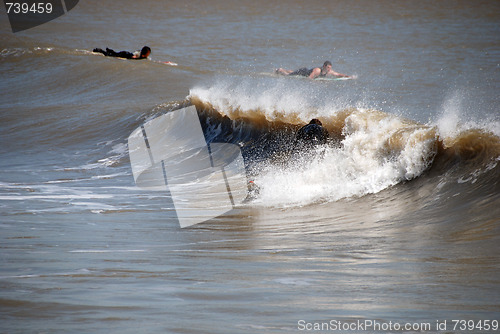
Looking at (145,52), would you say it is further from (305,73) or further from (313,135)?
(313,135)

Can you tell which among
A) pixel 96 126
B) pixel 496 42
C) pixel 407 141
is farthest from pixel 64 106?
pixel 496 42

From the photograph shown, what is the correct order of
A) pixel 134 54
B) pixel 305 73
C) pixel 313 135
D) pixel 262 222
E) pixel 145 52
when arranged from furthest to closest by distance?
pixel 134 54
pixel 145 52
pixel 305 73
pixel 313 135
pixel 262 222

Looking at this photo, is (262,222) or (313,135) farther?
(313,135)

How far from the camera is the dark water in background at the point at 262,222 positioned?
3021mm

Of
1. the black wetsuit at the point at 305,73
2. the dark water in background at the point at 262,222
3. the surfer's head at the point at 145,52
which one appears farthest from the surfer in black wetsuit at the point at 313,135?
the surfer's head at the point at 145,52

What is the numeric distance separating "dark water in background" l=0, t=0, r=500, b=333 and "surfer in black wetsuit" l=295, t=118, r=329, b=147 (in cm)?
19

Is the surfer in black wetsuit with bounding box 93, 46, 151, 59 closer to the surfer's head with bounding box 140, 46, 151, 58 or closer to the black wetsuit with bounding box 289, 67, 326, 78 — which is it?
the surfer's head with bounding box 140, 46, 151, 58

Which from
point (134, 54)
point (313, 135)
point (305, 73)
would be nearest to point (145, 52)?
point (134, 54)

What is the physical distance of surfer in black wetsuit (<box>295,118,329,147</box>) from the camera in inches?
352

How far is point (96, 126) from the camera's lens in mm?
14805

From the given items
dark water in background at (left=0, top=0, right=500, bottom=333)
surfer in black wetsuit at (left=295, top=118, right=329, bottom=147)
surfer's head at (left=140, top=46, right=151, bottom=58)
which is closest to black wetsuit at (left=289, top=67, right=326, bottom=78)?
dark water in background at (left=0, top=0, right=500, bottom=333)

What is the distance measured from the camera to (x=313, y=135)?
29.9ft

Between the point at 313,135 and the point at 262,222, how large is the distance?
128 inches

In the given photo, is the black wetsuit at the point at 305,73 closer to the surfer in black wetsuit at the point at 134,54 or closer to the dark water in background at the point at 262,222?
the dark water in background at the point at 262,222
